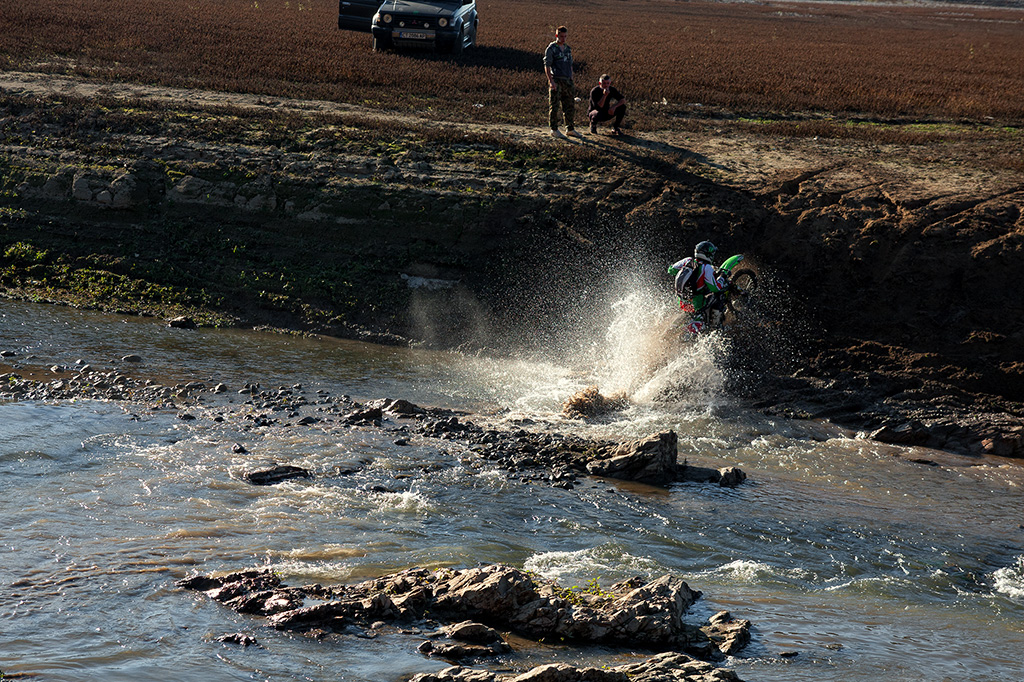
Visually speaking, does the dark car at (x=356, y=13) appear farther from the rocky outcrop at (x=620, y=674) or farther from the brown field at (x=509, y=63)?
the rocky outcrop at (x=620, y=674)

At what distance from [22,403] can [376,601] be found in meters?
7.38

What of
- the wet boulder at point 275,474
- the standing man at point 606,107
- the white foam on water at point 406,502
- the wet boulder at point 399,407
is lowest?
the white foam on water at point 406,502

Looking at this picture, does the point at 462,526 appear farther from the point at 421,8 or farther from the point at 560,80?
the point at 421,8

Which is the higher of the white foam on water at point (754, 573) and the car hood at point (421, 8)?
the car hood at point (421, 8)

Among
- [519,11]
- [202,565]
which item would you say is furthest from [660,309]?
[519,11]

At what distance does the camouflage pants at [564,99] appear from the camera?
65.2ft

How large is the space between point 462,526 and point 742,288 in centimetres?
767

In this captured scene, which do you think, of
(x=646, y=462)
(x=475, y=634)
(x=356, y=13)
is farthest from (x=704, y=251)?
(x=356, y=13)

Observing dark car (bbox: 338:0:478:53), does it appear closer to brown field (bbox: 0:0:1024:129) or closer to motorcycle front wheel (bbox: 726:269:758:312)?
brown field (bbox: 0:0:1024:129)


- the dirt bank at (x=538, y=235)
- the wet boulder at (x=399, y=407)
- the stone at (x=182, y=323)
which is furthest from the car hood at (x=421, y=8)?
the wet boulder at (x=399, y=407)

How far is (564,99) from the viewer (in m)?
20.0

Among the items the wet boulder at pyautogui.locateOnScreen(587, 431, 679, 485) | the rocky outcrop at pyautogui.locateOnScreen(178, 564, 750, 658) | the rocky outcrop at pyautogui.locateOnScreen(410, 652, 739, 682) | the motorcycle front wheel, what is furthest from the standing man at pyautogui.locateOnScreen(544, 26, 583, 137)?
the rocky outcrop at pyautogui.locateOnScreen(410, 652, 739, 682)

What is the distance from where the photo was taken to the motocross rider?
43.7ft

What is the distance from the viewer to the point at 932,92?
95.5ft
